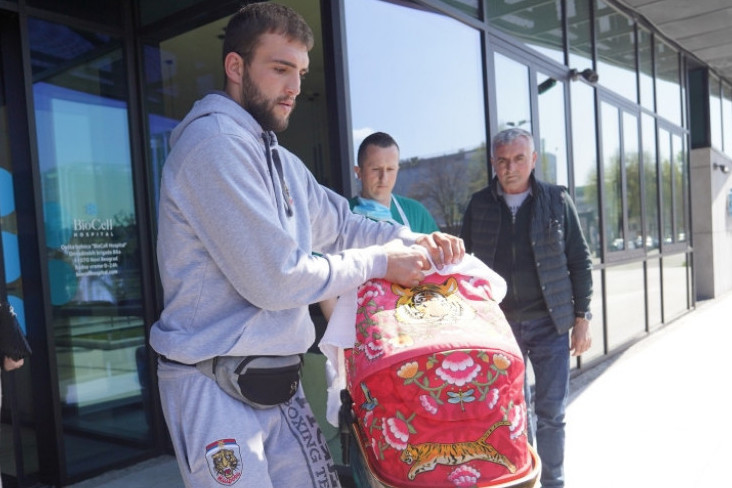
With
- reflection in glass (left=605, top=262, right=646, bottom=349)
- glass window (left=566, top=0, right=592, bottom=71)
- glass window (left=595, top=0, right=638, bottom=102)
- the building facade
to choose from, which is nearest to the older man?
the building facade

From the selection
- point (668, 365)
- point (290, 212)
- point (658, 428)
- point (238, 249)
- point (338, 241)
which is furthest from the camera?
point (668, 365)

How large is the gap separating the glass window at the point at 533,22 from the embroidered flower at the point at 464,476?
16.1 feet

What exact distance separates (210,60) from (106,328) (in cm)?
205

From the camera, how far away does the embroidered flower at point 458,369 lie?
1384 millimetres

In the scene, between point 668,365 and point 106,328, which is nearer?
point 106,328

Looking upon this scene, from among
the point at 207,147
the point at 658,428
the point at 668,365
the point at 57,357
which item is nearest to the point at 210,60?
the point at 57,357

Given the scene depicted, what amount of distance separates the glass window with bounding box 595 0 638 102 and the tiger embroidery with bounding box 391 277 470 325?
705cm

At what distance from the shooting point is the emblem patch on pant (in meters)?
1.38

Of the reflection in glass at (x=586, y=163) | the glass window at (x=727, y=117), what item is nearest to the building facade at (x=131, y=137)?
the reflection in glass at (x=586, y=163)

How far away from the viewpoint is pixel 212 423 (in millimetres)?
1412

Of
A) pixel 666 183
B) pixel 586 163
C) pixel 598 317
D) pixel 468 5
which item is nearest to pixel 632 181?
pixel 586 163

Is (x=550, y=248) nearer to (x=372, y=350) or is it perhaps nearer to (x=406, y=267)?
(x=406, y=267)

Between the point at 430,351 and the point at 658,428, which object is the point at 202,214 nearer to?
the point at 430,351

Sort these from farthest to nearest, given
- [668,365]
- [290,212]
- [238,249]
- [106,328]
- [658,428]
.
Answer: [668,365], [658,428], [106,328], [290,212], [238,249]
